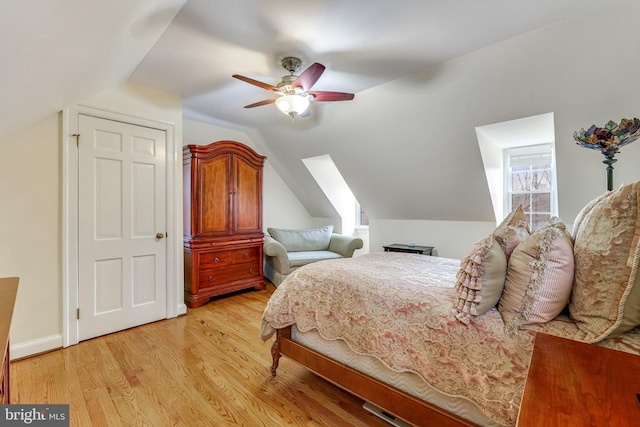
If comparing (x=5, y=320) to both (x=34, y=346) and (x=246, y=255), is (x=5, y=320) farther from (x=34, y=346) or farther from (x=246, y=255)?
(x=246, y=255)

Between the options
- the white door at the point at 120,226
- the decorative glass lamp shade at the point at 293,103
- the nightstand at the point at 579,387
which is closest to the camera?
the nightstand at the point at 579,387

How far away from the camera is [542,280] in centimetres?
116

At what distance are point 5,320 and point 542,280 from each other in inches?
80.9

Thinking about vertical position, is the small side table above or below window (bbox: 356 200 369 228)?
below

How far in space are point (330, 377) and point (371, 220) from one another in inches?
132

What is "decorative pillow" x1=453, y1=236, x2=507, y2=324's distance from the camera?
126cm

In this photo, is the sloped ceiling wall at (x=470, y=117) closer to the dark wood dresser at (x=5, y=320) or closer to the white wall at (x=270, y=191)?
the white wall at (x=270, y=191)

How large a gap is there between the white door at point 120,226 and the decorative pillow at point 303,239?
6.02 ft

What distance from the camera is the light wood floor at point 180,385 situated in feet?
5.52

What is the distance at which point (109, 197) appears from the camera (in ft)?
9.01

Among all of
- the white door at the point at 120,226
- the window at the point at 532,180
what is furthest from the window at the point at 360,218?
the white door at the point at 120,226

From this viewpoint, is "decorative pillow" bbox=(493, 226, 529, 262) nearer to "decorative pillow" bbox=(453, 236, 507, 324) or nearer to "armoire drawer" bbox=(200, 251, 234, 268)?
"decorative pillow" bbox=(453, 236, 507, 324)

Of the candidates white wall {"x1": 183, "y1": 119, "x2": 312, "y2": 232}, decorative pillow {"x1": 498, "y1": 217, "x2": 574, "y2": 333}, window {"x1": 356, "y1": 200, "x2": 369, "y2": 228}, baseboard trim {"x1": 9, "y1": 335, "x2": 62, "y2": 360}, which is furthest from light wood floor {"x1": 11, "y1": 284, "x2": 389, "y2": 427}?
window {"x1": 356, "y1": 200, "x2": 369, "y2": 228}

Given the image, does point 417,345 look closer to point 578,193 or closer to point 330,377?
point 330,377
